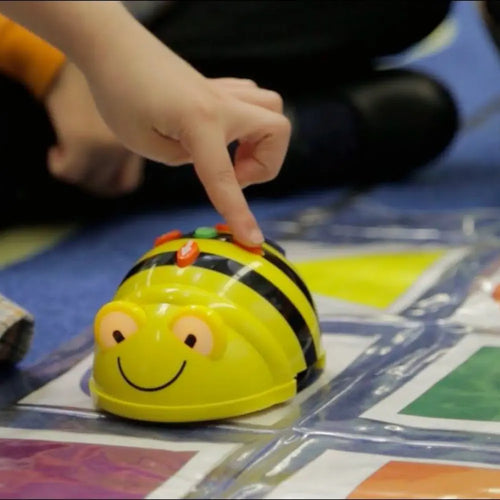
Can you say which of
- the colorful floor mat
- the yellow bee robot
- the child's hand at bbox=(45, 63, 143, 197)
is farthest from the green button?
the child's hand at bbox=(45, 63, 143, 197)

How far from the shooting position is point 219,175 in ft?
2.05

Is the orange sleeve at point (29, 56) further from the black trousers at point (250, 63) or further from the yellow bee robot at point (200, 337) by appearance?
the yellow bee robot at point (200, 337)

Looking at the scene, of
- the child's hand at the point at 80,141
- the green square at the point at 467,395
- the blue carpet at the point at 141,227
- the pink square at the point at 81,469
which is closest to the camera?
the pink square at the point at 81,469

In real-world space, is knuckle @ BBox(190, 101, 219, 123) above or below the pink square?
above

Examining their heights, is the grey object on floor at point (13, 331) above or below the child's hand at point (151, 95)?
below

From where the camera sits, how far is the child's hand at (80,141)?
105cm

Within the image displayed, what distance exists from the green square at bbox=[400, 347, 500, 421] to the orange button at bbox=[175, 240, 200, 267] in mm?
154

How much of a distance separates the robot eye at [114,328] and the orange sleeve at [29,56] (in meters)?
0.47

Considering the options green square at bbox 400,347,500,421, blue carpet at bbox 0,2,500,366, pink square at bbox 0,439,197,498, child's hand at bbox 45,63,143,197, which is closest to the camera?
pink square at bbox 0,439,197,498

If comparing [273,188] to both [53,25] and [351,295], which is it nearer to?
[351,295]

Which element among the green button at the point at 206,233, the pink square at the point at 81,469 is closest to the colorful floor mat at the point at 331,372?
the pink square at the point at 81,469

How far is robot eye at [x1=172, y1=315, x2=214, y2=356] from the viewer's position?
2.07 feet

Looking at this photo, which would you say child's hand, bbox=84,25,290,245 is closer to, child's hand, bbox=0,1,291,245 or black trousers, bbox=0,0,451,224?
child's hand, bbox=0,1,291,245

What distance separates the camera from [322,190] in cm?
126
